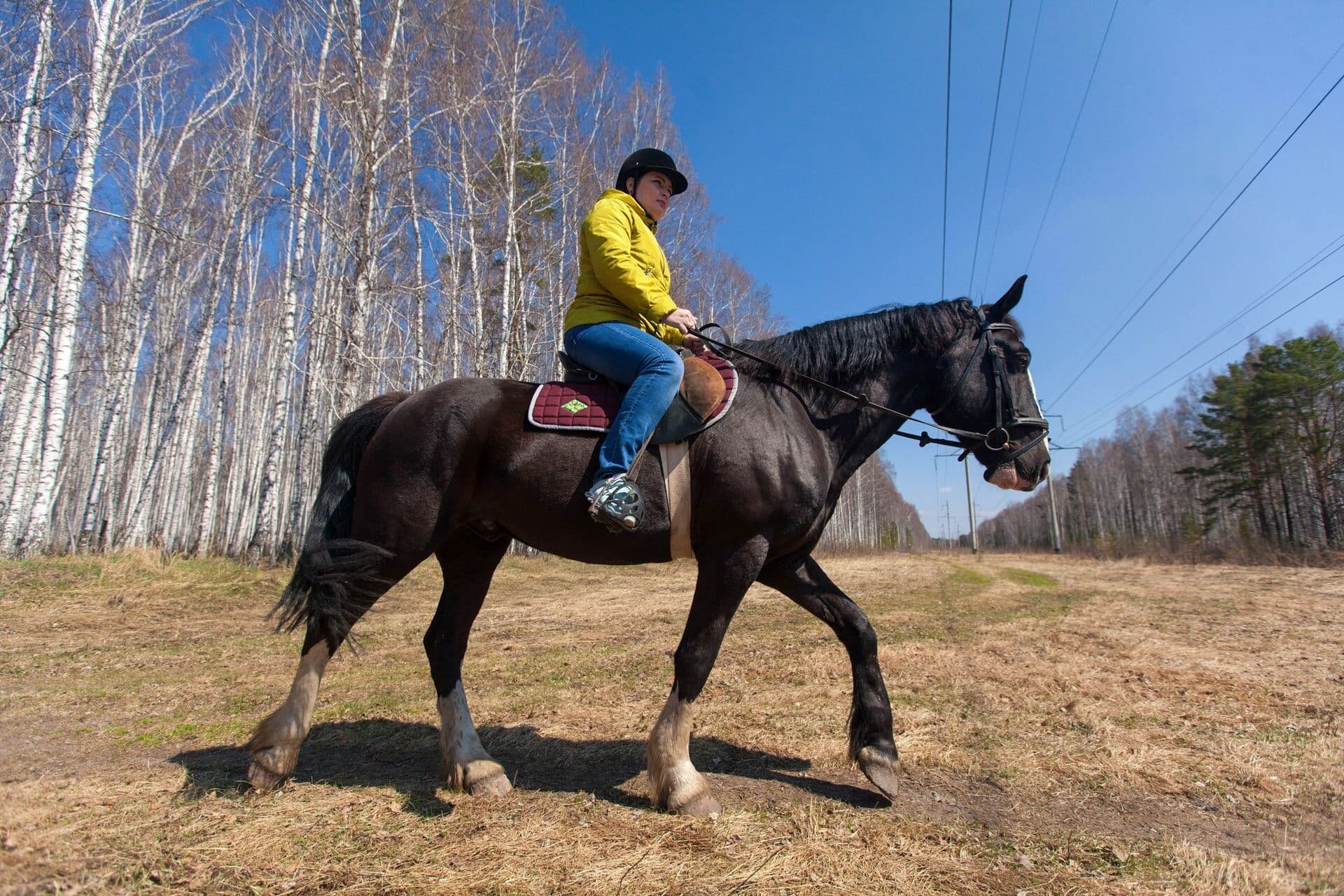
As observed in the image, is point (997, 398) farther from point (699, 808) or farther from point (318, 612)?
point (318, 612)

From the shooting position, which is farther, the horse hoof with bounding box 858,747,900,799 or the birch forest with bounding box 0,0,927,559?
the birch forest with bounding box 0,0,927,559

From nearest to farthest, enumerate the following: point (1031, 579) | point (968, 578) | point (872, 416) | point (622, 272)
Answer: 1. point (622, 272)
2. point (872, 416)
3. point (968, 578)
4. point (1031, 579)

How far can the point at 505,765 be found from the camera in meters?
3.28

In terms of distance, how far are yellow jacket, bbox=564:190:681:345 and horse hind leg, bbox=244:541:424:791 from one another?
1.53 metres

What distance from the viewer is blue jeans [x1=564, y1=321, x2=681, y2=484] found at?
281 centimetres

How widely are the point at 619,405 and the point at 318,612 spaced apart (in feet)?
5.78

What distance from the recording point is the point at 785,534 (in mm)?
2939

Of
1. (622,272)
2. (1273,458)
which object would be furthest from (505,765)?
(1273,458)

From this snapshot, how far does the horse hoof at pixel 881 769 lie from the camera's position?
279 centimetres

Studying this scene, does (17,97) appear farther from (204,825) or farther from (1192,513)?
(1192,513)

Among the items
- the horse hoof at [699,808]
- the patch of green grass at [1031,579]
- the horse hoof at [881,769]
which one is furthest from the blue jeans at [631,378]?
the patch of green grass at [1031,579]

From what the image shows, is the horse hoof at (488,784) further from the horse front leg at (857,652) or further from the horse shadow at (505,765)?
the horse front leg at (857,652)

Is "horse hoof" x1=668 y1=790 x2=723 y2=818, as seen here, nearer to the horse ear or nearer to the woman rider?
the woman rider

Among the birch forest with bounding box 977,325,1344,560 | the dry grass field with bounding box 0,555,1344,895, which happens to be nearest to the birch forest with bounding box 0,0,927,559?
the dry grass field with bounding box 0,555,1344,895
